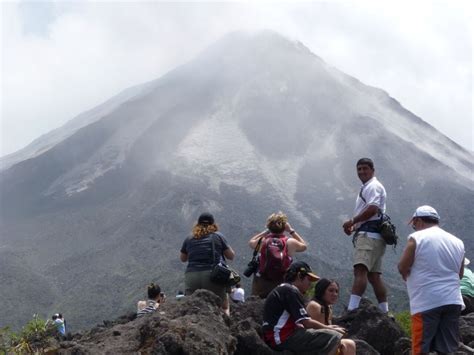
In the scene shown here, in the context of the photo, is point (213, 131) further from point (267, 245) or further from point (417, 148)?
point (267, 245)

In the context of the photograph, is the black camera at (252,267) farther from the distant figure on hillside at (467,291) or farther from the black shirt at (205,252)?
the distant figure on hillside at (467,291)

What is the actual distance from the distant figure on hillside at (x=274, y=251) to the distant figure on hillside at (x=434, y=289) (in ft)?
7.47

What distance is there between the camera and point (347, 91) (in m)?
106

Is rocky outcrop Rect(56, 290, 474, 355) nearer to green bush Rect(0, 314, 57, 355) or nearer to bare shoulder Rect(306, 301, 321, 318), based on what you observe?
green bush Rect(0, 314, 57, 355)

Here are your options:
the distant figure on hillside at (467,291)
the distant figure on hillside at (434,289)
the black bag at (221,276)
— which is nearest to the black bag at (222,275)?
the black bag at (221,276)

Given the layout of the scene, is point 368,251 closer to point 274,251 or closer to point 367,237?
point 367,237

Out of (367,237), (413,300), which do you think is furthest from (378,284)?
(413,300)

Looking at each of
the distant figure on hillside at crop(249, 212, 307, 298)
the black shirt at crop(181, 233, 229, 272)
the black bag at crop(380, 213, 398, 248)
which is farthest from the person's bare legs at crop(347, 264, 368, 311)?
the black shirt at crop(181, 233, 229, 272)

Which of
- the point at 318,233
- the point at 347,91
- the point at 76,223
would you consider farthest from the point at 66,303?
the point at 347,91

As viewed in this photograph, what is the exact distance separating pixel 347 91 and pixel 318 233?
4458 centimetres

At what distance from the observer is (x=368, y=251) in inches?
344

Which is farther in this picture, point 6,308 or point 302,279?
point 6,308

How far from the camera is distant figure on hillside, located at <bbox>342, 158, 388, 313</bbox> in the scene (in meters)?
8.71

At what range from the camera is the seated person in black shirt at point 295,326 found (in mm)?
6926
